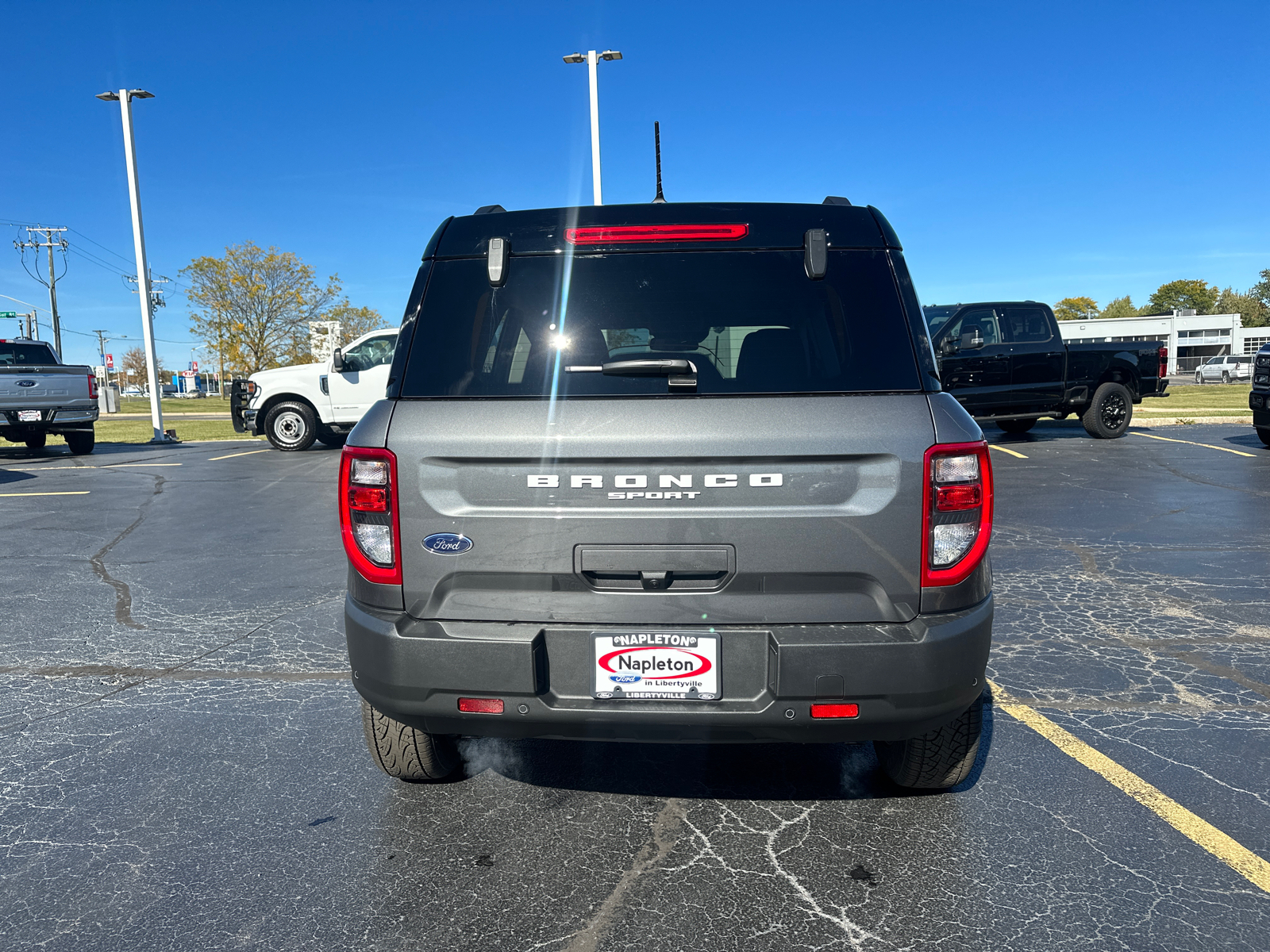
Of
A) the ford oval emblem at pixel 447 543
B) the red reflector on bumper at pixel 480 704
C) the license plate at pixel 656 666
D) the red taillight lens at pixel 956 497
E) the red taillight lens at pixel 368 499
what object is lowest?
the red reflector on bumper at pixel 480 704

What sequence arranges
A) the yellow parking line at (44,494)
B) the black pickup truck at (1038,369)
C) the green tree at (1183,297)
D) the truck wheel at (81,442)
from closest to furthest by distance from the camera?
the yellow parking line at (44,494) → the black pickup truck at (1038,369) → the truck wheel at (81,442) → the green tree at (1183,297)

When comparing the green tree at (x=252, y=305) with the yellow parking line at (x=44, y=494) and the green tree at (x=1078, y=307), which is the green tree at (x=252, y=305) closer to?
the yellow parking line at (x=44, y=494)

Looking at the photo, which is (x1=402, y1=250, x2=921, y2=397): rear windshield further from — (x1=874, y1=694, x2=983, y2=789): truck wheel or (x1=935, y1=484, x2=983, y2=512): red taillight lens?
(x1=874, y1=694, x2=983, y2=789): truck wheel

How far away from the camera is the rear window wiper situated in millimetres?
2570

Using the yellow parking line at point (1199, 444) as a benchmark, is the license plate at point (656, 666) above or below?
above

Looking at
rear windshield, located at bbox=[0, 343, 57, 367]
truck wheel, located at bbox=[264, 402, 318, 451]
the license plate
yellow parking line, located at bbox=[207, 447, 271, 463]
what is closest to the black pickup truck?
truck wheel, located at bbox=[264, 402, 318, 451]

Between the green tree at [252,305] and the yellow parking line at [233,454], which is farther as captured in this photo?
the green tree at [252,305]

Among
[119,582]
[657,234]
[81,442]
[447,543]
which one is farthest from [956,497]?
[81,442]

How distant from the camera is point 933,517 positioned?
2.51 metres

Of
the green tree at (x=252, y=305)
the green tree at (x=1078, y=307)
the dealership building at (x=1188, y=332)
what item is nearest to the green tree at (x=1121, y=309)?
the green tree at (x=1078, y=307)

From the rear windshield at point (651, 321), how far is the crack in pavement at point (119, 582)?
3.75 meters

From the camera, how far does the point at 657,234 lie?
2826 millimetres

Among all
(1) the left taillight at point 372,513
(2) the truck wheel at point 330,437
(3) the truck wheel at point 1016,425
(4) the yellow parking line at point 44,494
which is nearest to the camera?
(1) the left taillight at point 372,513

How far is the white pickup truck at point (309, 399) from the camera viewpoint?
53.5 feet
